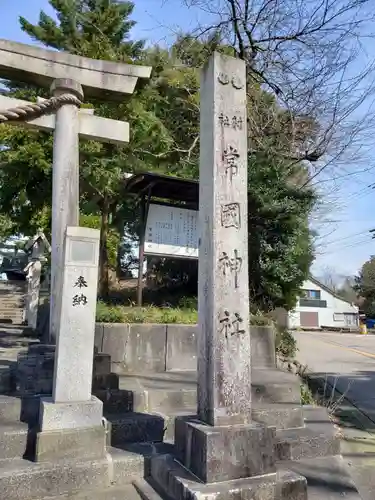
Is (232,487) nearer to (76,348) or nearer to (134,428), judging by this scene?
(134,428)

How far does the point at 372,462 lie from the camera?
14.7ft

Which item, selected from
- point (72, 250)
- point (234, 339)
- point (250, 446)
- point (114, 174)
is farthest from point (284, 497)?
point (114, 174)

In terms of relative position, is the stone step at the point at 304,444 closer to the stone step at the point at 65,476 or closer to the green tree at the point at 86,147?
the stone step at the point at 65,476

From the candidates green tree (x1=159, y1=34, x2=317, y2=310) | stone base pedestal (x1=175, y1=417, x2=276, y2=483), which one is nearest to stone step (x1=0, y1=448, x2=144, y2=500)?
stone base pedestal (x1=175, y1=417, x2=276, y2=483)

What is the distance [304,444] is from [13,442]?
3.05 meters

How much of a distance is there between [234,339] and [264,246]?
6117 millimetres

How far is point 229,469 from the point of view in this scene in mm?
2828

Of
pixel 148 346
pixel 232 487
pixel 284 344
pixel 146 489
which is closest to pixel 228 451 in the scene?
pixel 232 487

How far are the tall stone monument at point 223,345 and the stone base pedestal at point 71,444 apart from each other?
1.83 ft

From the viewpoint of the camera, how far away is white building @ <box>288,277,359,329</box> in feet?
140

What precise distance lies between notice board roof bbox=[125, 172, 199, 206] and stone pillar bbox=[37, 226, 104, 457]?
4718 mm

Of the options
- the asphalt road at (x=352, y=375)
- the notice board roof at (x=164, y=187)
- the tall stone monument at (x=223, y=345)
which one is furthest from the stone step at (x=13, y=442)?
the notice board roof at (x=164, y=187)

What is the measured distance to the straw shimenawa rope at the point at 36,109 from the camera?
5.02m

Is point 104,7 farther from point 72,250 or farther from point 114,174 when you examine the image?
point 72,250
